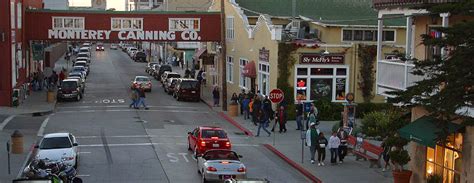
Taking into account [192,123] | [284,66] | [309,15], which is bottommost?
[192,123]

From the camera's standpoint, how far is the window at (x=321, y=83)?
40.9 m

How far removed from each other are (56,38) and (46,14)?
76.0 inches

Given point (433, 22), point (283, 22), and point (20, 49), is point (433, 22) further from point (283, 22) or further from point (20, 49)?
point (20, 49)

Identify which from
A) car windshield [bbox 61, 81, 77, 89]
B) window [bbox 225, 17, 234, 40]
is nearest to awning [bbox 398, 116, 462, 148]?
car windshield [bbox 61, 81, 77, 89]

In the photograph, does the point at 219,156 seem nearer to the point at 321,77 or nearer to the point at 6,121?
the point at 6,121

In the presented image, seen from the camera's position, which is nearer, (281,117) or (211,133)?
(211,133)

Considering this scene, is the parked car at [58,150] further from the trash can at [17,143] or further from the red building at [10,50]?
the red building at [10,50]

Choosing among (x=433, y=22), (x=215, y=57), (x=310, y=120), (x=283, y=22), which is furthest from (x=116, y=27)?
(x=433, y=22)

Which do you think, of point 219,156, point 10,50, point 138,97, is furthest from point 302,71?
point 219,156

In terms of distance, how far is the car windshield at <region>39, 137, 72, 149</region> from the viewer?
2473 cm

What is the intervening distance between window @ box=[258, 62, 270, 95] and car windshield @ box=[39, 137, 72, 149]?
1906cm

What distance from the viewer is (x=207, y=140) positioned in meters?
27.0

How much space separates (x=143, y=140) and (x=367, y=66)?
1555cm

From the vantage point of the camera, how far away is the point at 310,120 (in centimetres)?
3234
